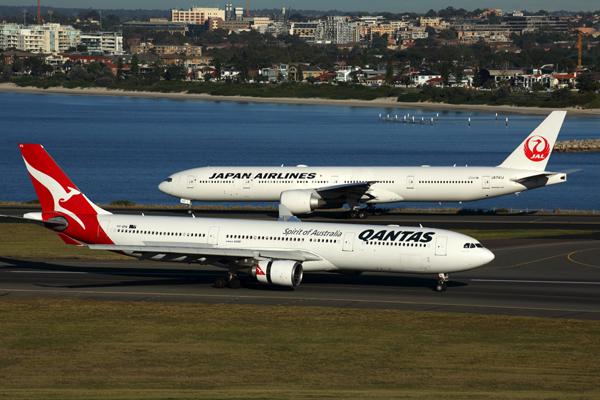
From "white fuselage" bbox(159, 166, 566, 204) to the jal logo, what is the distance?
1.31 meters

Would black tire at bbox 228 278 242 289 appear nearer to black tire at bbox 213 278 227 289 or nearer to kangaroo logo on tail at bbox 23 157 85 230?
black tire at bbox 213 278 227 289

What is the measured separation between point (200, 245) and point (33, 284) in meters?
9.21

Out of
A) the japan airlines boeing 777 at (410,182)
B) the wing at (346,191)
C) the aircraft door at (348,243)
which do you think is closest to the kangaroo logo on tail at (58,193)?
the aircraft door at (348,243)

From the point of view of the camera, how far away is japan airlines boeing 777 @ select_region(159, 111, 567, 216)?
9225cm

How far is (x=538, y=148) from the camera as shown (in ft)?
305

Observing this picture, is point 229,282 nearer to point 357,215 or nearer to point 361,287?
point 361,287

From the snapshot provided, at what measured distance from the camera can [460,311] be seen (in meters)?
53.8

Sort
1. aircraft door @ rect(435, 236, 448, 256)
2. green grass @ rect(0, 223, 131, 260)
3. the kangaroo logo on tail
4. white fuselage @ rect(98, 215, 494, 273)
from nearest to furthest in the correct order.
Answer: aircraft door @ rect(435, 236, 448, 256) → white fuselage @ rect(98, 215, 494, 273) → the kangaroo logo on tail → green grass @ rect(0, 223, 131, 260)

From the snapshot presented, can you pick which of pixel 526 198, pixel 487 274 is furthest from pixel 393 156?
pixel 487 274

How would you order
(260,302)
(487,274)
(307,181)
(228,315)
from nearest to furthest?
(228,315), (260,302), (487,274), (307,181)

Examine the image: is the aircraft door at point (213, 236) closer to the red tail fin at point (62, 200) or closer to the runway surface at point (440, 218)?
the red tail fin at point (62, 200)

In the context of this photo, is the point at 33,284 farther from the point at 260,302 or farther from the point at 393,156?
the point at 393,156

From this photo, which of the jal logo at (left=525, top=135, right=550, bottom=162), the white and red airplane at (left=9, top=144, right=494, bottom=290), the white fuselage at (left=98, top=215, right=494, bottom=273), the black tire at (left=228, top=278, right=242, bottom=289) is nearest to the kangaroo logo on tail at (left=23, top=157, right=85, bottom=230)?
the white and red airplane at (left=9, top=144, right=494, bottom=290)

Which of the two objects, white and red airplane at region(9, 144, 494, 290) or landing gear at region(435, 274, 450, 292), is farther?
landing gear at region(435, 274, 450, 292)
